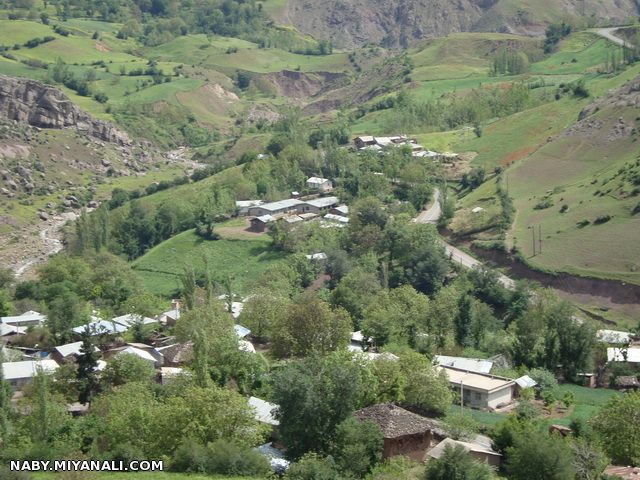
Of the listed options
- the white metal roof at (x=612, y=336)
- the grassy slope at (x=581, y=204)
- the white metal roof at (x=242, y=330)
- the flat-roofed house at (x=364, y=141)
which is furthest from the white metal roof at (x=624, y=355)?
the flat-roofed house at (x=364, y=141)

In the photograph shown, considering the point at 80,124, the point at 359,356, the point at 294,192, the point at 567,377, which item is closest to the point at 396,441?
the point at 359,356

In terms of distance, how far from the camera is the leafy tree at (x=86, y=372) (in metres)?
45.5

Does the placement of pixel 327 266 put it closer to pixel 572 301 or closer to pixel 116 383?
pixel 572 301

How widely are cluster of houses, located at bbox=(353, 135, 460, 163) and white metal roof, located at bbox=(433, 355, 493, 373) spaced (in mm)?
52125

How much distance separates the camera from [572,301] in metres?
71.2

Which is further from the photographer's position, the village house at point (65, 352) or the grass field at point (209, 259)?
the grass field at point (209, 259)

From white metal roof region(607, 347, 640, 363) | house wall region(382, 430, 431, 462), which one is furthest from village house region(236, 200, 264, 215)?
house wall region(382, 430, 431, 462)

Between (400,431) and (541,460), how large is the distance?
571cm

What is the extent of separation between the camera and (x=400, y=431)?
37250 mm

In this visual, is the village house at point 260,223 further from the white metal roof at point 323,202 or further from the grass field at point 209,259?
the white metal roof at point 323,202

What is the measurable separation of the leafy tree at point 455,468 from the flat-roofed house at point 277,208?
63268 millimetres

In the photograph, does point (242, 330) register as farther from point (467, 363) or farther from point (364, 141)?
point (364, 141)

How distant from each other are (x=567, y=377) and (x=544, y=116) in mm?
60247

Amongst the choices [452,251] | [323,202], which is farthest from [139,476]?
[323,202]
